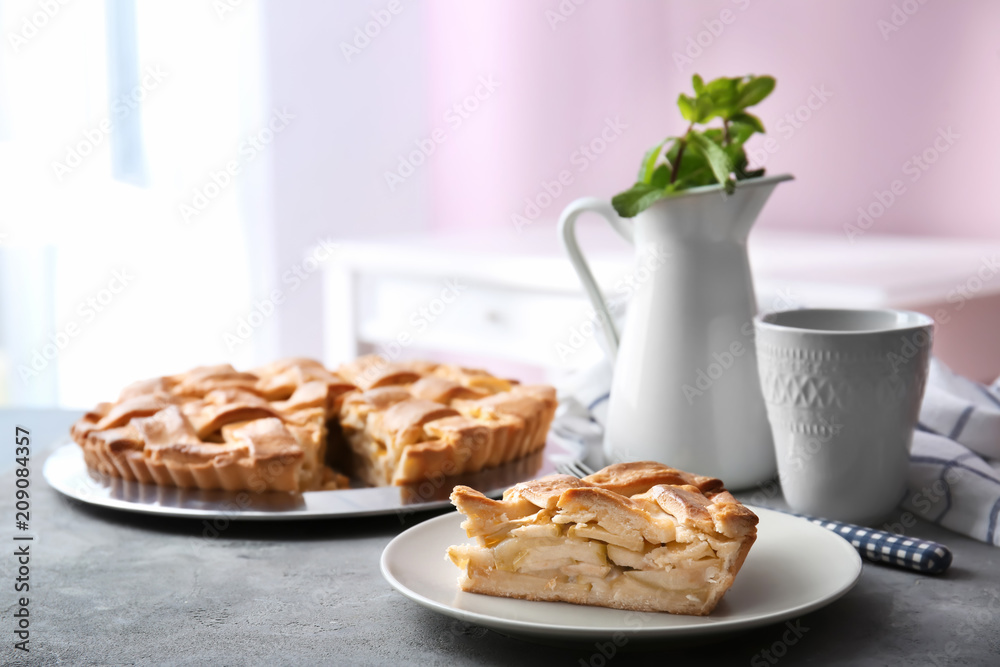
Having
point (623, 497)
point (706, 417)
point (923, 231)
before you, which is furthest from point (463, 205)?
point (623, 497)

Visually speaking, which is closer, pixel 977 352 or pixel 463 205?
pixel 977 352

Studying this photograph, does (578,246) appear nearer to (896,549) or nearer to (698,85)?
(698,85)

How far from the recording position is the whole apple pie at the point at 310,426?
99 centimetres

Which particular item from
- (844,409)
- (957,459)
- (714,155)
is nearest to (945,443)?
Answer: (957,459)

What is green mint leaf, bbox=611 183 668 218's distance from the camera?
92 centimetres

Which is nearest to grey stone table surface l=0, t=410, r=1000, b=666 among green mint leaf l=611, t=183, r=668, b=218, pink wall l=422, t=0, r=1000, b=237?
green mint leaf l=611, t=183, r=668, b=218

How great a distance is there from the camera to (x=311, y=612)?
2.45 feet

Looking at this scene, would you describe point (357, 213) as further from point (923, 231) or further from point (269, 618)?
point (269, 618)

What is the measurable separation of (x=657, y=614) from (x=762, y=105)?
2.26 metres

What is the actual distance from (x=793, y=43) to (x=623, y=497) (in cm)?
213

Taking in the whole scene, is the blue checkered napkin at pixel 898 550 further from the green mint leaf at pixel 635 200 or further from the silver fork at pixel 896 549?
the green mint leaf at pixel 635 200

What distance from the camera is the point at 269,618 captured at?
0.74m

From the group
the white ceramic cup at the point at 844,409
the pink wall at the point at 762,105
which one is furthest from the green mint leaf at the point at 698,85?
the pink wall at the point at 762,105

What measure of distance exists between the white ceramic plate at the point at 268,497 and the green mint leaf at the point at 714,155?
346 millimetres
